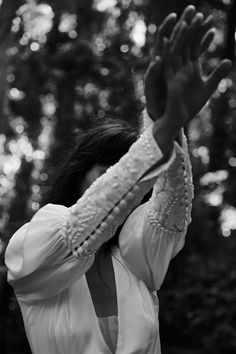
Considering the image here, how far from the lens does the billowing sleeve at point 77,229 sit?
165 centimetres

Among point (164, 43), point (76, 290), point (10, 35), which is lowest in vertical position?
point (10, 35)

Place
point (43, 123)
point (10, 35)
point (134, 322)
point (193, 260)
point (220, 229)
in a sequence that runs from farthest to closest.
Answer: point (43, 123)
point (220, 229)
point (193, 260)
point (10, 35)
point (134, 322)

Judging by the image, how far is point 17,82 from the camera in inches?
414

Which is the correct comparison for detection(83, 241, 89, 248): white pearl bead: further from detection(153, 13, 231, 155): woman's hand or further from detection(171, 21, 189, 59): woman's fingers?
detection(171, 21, 189, 59): woman's fingers

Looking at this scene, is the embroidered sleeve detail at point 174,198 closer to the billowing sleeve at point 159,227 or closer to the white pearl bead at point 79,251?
the billowing sleeve at point 159,227

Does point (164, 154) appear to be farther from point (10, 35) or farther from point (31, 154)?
point (31, 154)

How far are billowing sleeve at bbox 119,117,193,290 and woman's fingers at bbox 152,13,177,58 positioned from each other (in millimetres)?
395

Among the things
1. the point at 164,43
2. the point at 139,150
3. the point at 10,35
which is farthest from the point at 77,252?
the point at 10,35

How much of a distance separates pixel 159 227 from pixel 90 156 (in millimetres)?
328

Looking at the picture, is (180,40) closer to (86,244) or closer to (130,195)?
(130,195)

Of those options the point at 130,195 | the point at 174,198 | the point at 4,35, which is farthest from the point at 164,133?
the point at 4,35

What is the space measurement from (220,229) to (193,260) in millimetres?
2749

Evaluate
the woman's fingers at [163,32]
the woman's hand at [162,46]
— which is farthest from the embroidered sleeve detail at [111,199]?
the woman's fingers at [163,32]

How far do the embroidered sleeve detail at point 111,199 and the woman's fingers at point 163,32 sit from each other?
0.71ft
